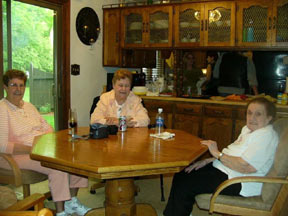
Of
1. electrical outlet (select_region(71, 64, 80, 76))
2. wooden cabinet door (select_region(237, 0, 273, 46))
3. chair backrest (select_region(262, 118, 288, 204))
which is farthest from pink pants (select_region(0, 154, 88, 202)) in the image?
wooden cabinet door (select_region(237, 0, 273, 46))

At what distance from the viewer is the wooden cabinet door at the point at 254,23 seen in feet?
13.2

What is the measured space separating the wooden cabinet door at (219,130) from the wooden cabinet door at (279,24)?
1121 mm

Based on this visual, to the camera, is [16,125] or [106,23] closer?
[16,125]

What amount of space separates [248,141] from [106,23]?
11.2ft

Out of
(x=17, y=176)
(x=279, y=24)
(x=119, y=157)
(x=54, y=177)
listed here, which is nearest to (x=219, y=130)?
(x=279, y=24)

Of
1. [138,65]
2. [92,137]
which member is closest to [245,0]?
[138,65]

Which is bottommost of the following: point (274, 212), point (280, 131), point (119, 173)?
point (274, 212)

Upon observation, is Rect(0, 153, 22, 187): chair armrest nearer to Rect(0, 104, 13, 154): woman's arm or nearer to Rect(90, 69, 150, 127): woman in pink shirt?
Rect(0, 104, 13, 154): woman's arm

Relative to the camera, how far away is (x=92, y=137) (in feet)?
8.19

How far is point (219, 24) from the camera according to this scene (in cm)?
429

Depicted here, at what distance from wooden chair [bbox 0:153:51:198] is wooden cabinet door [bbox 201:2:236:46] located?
2816 millimetres

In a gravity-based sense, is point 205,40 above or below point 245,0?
below

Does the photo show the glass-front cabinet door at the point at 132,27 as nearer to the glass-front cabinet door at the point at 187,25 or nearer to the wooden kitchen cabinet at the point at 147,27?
the wooden kitchen cabinet at the point at 147,27

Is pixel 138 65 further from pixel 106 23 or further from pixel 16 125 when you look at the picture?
pixel 16 125
